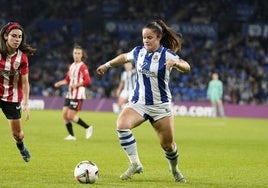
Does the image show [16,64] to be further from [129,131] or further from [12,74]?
[129,131]

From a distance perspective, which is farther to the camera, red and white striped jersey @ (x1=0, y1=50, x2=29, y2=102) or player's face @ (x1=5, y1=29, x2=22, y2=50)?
red and white striped jersey @ (x1=0, y1=50, x2=29, y2=102)

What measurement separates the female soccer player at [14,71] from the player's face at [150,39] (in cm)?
219

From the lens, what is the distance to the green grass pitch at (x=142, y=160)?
9727mm

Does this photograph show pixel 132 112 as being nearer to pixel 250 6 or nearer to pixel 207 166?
pixel 207 166

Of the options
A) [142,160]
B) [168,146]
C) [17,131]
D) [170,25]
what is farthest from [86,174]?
[170,25]

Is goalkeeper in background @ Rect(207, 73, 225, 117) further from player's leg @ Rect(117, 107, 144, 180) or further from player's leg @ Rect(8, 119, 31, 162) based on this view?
player's leg @ Rect(117, 107, 144, 180)

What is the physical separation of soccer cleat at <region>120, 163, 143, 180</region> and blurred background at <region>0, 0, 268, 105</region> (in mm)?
28875

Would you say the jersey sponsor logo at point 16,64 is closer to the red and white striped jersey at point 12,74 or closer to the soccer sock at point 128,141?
the red and white striped jersey at point 12,74

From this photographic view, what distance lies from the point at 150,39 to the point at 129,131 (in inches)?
51.2

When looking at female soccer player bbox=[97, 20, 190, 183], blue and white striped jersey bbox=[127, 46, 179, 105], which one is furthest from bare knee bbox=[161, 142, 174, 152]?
blue and white striped jersey bbox=[127, 46, 179, 105]

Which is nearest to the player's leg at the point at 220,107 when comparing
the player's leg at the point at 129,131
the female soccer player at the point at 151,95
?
the female soccer player at the point at 151,95

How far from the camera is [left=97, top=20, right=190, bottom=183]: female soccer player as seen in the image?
956cm

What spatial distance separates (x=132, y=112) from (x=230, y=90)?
29.6 m

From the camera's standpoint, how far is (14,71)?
10.9 meters
